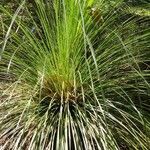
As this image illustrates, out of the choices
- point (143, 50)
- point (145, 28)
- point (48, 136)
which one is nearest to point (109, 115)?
point (48, 136)

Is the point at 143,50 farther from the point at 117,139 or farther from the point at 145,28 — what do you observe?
the point at 117,139

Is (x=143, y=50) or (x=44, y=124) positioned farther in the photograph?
(x=143, y=50)

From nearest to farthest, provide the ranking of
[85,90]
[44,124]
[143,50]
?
[44,124]
[85,90]
[143,50]

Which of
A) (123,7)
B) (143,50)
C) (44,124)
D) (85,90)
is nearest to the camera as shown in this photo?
(44,124)

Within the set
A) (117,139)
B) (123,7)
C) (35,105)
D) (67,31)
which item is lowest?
(117,139)

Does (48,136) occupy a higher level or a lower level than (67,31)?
lower

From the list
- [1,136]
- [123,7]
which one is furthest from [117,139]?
[123,7]

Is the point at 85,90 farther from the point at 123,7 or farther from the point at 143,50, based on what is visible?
the point at 123,7
